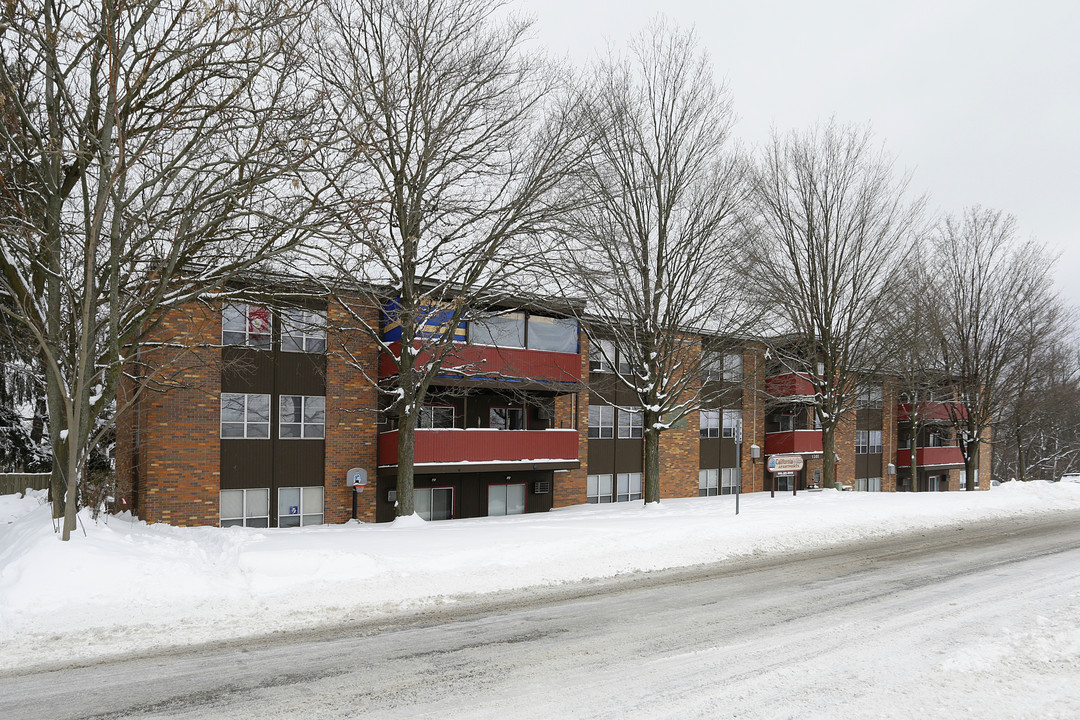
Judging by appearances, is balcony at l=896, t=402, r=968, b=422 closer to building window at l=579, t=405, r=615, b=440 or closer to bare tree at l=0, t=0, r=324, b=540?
building window at l=579, t=405, r=615, b=440

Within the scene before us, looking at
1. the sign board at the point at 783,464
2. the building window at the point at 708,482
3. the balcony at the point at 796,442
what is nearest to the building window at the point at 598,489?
the building window at the point at 708,482

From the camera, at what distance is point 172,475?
60.0ft

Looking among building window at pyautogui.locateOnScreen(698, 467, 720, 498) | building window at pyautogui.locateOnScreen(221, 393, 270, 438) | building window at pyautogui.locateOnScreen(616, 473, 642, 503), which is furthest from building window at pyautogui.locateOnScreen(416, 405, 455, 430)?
building window at pyautogui.locateOnScreen(698, 467, 720, 498)

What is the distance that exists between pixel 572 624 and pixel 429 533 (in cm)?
569

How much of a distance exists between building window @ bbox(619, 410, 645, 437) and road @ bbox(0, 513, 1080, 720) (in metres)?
17.6

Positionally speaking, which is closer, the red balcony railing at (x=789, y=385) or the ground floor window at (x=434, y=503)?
the ground floor window at (x=434, y=503)

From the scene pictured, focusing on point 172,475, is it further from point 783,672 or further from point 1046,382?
point 1046,382

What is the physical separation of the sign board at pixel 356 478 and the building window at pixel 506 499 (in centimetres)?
475

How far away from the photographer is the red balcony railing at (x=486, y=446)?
20391 millimetres

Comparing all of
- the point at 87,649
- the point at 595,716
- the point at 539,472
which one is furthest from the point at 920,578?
the point at 539,472

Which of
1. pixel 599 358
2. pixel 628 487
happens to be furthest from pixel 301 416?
pixel 628 487

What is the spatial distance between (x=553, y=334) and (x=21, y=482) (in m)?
27.3

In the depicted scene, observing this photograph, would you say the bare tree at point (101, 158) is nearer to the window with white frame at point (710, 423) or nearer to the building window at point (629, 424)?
the building window at point (629, 424)

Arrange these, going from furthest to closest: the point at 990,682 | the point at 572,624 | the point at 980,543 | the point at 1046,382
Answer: the point at 1046,382 → the point at 980,543 → the point at 572,624 → the point at 990,682
